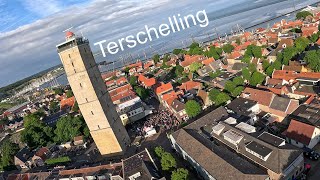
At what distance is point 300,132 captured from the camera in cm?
3281

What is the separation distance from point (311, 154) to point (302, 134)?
2.72 m

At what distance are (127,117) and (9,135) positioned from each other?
1796 inches

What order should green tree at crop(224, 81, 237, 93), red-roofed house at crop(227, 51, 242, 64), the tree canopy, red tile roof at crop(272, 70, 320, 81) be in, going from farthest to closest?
red-roofed house at crop(227, 51, 242, 64), the tree canopy, green tree at crop(224, 81, 237, 93), red tile roof at crop(272, 70, 320, 81)

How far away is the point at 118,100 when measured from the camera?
65812 millimetres

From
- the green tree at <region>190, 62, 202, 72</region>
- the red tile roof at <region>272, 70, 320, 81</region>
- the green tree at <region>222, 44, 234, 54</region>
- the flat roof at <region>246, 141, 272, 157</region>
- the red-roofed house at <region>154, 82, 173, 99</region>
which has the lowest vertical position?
the flat roof at <region>246, 141, 272, 157</region>

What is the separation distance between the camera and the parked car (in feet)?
99.0

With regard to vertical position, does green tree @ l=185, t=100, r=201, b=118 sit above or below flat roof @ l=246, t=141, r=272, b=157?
above

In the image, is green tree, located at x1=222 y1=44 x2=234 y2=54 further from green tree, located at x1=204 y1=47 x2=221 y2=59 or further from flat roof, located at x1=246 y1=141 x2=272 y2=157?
flat roof, located at x1=246 y1=141 x2=272 y2=157

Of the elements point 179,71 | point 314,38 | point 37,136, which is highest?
point 179,71

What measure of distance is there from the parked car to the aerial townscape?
0.11 m

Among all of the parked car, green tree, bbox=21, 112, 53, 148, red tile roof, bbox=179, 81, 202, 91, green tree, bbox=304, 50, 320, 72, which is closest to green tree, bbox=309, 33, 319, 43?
green tree, bbox=304, 50, 320, 72

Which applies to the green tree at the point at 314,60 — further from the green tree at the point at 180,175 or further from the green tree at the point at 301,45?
the green tree at the point at 180,175

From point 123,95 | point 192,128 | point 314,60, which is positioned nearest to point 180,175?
point 192,128

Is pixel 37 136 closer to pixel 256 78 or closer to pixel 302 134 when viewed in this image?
pixel 256 78
